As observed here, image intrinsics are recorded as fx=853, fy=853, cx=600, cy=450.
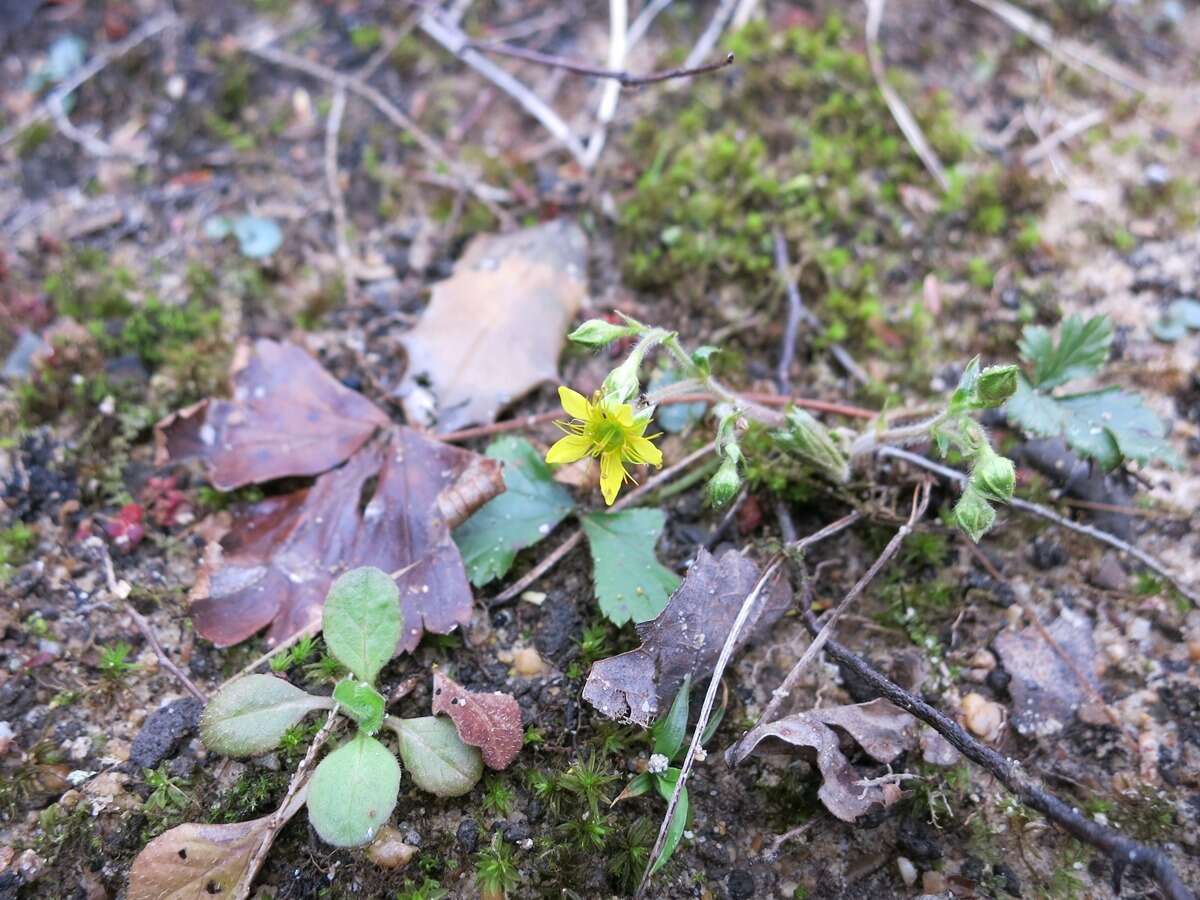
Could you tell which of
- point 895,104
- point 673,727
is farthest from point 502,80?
point 673,727

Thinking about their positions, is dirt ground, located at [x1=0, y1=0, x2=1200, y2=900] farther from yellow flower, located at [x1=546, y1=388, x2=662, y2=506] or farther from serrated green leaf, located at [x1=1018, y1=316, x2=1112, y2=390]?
yellow flower, located at [x1=546, y1=388, x2=662, y2=506]

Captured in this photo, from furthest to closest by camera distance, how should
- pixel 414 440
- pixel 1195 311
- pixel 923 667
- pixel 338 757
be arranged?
pixel 1195 311, pixel 414 440, pixel 923 667, pixel 338 757

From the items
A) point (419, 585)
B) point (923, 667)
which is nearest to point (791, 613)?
point (923, 667)

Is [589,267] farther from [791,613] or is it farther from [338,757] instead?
[338,757]

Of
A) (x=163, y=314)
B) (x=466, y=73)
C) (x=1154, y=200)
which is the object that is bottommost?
(x=163, y=314)

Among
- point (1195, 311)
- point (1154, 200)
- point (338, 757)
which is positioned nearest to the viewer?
point (338, 757)

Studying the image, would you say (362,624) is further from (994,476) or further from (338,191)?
(338,191)

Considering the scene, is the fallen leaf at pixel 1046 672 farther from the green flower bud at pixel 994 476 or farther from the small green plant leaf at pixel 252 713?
the small green plant leaf at pixel 252 713

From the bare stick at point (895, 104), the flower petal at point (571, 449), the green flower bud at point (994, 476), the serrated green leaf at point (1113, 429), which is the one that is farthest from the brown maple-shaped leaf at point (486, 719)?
the bare stick at point (895, 104)
